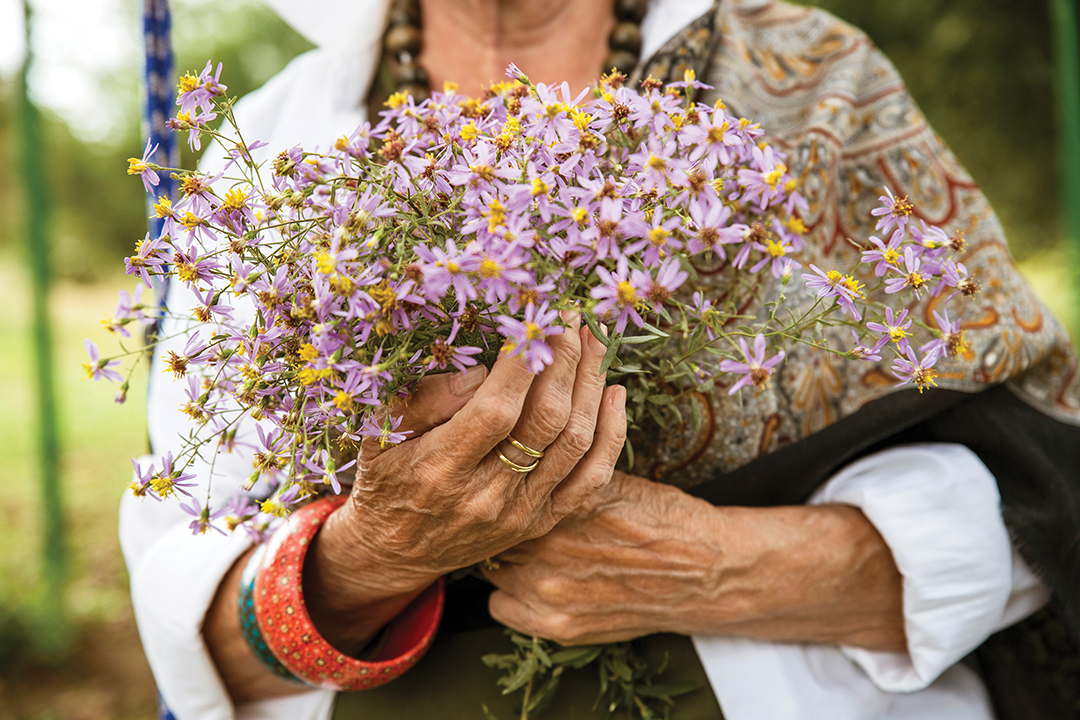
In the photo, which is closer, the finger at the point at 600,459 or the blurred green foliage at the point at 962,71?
the finger at the point at 600,459

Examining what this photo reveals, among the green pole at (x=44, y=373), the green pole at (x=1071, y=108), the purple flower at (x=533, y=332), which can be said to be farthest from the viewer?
the green pole at (x=44, y=373)

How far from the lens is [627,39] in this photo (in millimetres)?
1325

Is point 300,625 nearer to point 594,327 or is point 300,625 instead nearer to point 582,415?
point 582,415

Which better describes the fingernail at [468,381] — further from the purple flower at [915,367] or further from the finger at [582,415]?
the purple flower at [915,367]

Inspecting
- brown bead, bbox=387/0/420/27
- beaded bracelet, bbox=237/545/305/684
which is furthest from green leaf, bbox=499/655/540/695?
brown bead, bbox=387/0/420/27

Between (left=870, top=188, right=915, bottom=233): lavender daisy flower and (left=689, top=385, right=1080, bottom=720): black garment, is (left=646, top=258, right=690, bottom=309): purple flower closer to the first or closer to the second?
(left=870, top=188, right=915, bottom=233): lavender daisy flower

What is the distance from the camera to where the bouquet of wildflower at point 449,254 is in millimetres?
634

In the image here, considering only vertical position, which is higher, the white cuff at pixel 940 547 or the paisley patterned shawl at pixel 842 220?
the paisley patterned shawl at pixel 842 220

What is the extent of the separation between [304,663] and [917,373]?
811 millimetres

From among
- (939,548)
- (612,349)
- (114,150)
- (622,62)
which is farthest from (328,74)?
(114,150)

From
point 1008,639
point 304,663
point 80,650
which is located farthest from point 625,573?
point 80,650

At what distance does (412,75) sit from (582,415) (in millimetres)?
844

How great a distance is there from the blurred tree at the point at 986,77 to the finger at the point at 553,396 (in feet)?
14.6

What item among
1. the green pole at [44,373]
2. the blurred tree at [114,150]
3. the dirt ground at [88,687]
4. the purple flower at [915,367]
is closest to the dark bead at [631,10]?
the purple flower at [915,367]
